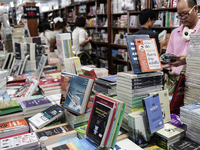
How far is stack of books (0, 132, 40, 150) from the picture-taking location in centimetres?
122

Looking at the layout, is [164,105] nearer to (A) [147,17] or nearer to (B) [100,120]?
(B) [100,120]

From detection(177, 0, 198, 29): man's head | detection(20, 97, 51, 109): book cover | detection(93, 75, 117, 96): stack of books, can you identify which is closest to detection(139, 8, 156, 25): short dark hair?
detection(177, 0, 198, 29): man's head

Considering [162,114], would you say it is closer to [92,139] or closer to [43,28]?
[92,139]

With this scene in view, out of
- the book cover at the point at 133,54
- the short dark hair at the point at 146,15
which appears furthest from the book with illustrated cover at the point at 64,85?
the short dark hair at the point at 146,15

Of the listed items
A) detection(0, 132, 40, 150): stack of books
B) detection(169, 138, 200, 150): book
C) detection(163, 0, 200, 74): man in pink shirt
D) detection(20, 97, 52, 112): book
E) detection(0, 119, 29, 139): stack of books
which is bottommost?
detection(0, 119, 29, 139): stack of books

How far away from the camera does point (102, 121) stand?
1165mm

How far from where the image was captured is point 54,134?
1.39m

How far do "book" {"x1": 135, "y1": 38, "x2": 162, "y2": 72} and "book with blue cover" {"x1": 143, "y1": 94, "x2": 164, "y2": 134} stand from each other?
200 millimetres

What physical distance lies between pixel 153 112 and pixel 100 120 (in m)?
0.38

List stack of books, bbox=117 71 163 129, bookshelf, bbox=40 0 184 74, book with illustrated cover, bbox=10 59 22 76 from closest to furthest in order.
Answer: stack of books, bbox=117 71 163 129, book with illustrated cover, bbox=10 59 22 76, bookshelf, bbox=40 0 184 74

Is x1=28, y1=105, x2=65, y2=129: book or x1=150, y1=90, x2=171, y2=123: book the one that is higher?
x1=150, y1=90, x2=171, y2=123: book

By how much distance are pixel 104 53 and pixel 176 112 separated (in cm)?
469

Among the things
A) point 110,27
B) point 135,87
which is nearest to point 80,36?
point 110,27

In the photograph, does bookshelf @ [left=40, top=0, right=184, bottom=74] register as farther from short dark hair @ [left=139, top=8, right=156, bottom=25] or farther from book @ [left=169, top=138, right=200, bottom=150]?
book @ [left=169, top=138, right=200, bottom=150]
